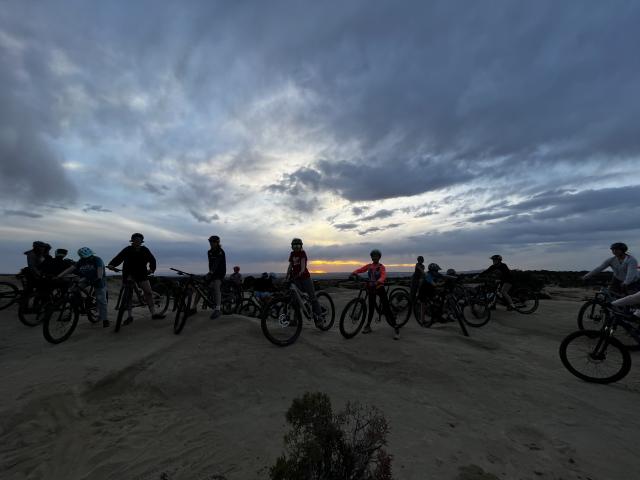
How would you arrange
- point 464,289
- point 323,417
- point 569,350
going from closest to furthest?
point 323,417, point 569,350, point 464,289

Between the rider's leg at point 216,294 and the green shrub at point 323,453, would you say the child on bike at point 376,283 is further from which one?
the green shrub at point 323,453

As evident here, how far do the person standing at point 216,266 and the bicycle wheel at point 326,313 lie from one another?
2953 mm

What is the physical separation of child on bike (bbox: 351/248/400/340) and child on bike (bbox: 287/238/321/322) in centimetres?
127

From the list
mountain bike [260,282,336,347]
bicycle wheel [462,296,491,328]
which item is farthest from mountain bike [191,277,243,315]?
bicycle wheel [462,296,491,328]

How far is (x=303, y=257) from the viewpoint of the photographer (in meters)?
8.71

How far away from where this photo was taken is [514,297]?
14.3 metres

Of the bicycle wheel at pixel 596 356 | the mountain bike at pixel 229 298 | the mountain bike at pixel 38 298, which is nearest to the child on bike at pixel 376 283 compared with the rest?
the bicycle wheel at pixel 596 356

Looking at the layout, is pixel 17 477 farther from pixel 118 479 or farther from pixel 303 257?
pixel 303 257

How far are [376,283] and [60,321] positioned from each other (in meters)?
8.32

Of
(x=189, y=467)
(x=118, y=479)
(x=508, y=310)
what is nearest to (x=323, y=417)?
(x=189, y=467)

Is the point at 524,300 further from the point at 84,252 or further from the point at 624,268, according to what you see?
the point at 84,252

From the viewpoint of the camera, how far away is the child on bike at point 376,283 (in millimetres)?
8461

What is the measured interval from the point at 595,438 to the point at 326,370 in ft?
12.8

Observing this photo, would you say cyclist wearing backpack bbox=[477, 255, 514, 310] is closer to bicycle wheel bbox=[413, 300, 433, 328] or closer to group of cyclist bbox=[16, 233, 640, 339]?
bicycle wheel bbox=[413, 300, 433, 328]
